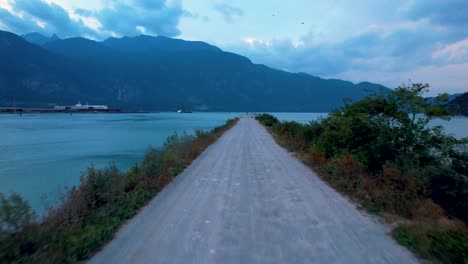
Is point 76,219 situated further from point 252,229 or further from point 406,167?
point 406,167

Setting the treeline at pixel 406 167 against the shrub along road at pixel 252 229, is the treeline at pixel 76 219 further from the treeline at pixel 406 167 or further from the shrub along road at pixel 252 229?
the treeline at pixel 406 167

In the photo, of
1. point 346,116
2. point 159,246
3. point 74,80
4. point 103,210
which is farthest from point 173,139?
point 74,80

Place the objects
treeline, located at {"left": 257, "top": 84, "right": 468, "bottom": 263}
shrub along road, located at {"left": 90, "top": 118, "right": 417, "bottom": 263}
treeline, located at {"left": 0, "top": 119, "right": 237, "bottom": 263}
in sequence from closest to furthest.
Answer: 1. treeline, located at {"left": 0, "top": 119, "right": 237, "bottom": 263}
2. shrub along road, located at {"left": 90, "top": 118, "right": 417, "bottom": 263}
3. treeline, located at {"left": 257, "top": 84, "right": 468, "bottom": 263}

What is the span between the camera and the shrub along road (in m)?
4.57

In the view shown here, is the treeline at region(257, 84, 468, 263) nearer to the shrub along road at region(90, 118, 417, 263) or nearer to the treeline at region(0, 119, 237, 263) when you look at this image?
the shrub along road at region(90, 118, 417, 263)

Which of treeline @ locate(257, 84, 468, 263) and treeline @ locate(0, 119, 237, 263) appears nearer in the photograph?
treeline @ locate(0, 119, 237, 263)

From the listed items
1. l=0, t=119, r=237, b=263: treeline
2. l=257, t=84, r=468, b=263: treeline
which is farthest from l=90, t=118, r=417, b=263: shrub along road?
l=257, t=84, r=468, b=263: treeline

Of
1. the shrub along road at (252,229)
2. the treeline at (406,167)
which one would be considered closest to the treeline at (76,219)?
the shrub along road at (252,229)

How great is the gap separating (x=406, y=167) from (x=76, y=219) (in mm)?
7150

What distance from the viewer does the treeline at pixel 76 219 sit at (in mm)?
4402

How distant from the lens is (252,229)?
563 centimetres

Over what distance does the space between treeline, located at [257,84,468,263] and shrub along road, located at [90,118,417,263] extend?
492mm

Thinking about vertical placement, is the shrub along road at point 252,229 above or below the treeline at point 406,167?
below

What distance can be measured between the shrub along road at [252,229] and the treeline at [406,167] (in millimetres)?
492
